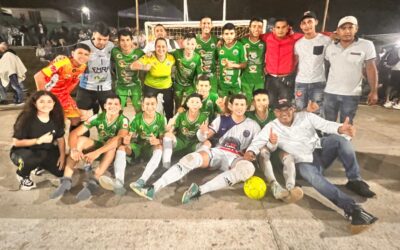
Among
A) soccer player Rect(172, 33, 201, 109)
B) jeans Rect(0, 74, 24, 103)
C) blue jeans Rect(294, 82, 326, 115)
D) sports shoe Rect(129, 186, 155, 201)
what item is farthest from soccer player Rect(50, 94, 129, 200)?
jeans Rect(0, 74, 24, 103)

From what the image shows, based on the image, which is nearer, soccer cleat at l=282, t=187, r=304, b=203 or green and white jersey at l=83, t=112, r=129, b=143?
soccer cleat at l=282, t=187, r=304, b=203

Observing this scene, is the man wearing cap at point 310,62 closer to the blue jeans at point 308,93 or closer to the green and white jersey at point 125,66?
the blue jeans at point 308,93

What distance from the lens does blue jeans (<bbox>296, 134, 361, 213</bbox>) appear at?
11.4 feet

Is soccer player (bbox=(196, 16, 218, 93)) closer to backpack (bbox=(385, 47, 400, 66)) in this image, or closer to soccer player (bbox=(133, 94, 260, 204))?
soccer player (bbox=(133, 94, 260, 204))

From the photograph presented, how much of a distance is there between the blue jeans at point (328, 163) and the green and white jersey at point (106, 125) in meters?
2.46

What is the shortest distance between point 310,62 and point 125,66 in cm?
310

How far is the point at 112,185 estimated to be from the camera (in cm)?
375

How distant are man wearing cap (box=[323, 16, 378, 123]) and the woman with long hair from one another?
4081 millimetres

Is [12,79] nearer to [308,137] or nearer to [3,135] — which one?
[3,135]

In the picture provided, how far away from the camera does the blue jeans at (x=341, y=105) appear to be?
4.67 meters

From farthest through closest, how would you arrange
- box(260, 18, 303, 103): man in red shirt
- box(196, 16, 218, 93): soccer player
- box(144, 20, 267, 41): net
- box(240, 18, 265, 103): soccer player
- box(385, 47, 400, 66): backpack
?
box(385, 47, 400, 66): backpack < box(144, 20, 267, 41): net < box(196, 16, 218, 93): soccer player < box(240, 18, 265, 103): soccer player < box(260, 18, 303, 103): man in red shirt

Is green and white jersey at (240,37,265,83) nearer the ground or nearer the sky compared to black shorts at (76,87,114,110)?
nearer the sky

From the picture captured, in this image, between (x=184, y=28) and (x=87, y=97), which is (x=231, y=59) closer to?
(x=87, y=97)

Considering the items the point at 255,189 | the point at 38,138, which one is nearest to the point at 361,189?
the point at 255,189
